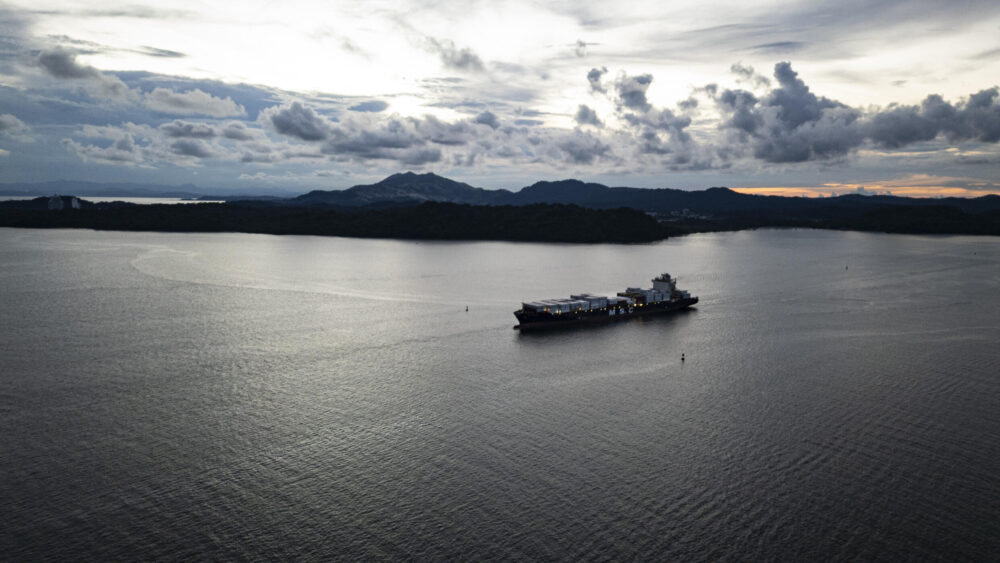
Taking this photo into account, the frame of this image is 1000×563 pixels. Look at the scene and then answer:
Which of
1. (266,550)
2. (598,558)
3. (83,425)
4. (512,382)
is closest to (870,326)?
(512,382)

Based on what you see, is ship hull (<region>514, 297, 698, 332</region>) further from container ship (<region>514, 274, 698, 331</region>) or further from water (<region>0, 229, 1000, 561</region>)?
water (<region>0, 229, 1000, 561</region>)

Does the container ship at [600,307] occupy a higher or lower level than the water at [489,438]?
higher

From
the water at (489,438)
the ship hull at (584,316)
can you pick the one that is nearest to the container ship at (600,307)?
the ship hull at (584,316)

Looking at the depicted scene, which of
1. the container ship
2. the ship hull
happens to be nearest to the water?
the ship hull

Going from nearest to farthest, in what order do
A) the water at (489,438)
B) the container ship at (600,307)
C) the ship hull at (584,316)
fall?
the water at (489,438) < the ship hull at (584,316) < the container ship at (600,307)

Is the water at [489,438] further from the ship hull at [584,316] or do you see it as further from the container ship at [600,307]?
the container ship at [600,307]

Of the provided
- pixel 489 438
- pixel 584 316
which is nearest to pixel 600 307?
pixel 584 316

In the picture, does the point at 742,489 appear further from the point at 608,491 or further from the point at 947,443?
the point at 947,443

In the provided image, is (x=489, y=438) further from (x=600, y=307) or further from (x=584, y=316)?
(x=600, y=307)
